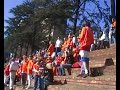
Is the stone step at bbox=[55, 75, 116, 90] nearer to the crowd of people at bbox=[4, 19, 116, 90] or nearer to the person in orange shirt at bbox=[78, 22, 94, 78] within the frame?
the crowd of people at bbox=[4, 19, 116, 90]

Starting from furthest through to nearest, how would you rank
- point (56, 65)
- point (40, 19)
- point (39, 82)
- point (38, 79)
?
point (40, 19)
point (56, 65)
point (38, 79)
point (39, 82)

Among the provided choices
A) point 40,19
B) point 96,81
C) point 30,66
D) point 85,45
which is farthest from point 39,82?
point 40,19

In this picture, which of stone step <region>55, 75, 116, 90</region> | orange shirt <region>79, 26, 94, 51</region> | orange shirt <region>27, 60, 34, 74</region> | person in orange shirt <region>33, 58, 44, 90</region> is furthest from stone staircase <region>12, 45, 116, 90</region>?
orange shirt <region>27, 60, 34, 74</region>

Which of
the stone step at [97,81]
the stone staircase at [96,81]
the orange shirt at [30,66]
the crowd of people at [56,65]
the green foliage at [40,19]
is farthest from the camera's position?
the green foliage at [40,19]

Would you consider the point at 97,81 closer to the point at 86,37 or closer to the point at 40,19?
the point at 86,37

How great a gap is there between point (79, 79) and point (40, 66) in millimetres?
3182

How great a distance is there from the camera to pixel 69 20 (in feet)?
135

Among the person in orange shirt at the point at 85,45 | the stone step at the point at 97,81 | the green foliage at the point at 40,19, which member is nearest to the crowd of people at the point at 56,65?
the person in orange shirt at the point at 85,45

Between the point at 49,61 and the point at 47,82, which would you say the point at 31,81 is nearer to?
the point at 49,61

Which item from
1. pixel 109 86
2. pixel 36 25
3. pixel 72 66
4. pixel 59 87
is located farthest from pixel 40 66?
pixel 36 25

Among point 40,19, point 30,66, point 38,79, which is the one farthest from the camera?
point 40,19

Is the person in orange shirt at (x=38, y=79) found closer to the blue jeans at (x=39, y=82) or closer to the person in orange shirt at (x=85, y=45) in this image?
the blue jeans at (x=39, y=82)

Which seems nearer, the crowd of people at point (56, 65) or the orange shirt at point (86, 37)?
the orange shirt at point (86, 37)

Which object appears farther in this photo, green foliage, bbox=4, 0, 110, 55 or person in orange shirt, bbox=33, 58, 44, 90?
green foliage, bbox=4, 0, 110, 55
